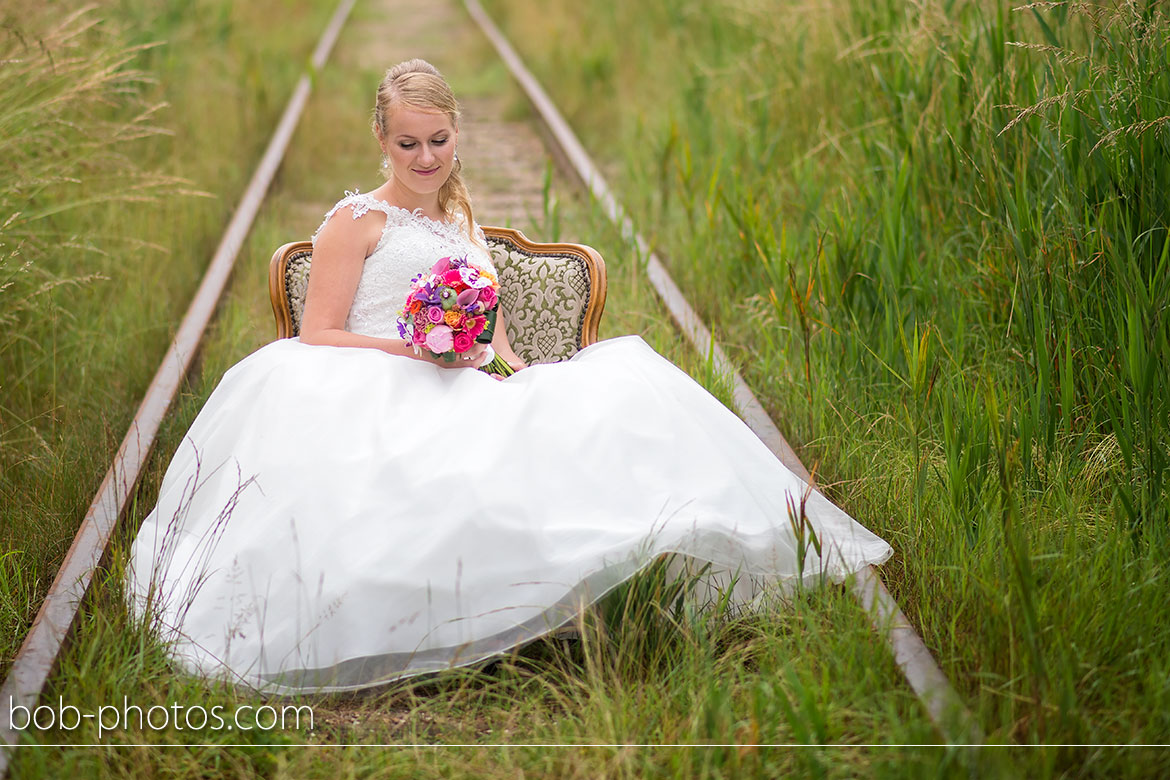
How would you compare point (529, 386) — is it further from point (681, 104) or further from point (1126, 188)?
point (681, 104)

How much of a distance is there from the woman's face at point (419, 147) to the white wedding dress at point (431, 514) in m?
0.68

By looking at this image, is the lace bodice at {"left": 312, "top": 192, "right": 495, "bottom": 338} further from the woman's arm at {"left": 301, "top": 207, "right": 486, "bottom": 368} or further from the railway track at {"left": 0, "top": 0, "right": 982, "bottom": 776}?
the railway track at {"left": 0, "top": 0, "right": 982, "bottom": 776}

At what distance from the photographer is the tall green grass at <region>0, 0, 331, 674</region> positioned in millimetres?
3590

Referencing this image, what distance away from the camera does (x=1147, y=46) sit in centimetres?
350

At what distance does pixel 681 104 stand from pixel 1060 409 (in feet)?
17.9

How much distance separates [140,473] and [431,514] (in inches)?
54.8

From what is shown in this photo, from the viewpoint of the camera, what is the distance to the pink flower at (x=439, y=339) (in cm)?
309

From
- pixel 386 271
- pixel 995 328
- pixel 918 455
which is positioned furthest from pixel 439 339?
pixel 995 328

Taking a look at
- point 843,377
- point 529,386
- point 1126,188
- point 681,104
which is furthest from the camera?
point 681,104

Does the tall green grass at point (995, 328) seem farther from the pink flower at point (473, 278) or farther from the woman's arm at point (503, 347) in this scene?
the pink flower at point (473, 278)

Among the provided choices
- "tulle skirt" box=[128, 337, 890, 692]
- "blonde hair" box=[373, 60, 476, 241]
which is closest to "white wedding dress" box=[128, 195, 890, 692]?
"tulle skirt" box=[128, 337, 890, 692]

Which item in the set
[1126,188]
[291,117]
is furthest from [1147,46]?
[291,117]

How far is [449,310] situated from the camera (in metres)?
3.13

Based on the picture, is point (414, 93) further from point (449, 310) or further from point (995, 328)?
point (995, 328)
